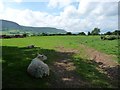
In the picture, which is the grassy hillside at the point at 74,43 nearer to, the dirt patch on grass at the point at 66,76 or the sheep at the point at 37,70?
the dirt patch on grass at the point at 66,76

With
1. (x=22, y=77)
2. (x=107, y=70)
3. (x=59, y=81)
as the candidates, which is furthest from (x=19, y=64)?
(x=107, y=70)

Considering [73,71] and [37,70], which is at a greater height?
[37,70]

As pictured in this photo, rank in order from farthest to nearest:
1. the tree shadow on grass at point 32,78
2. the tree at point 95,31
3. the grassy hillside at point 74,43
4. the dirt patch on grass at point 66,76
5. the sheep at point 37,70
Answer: the tree at point 95,31
the grassy hillside at point 74,43
the sheep at point 37,70
the dirt patch on grass at point 66,76
the tree shadow on grass at point 32,78

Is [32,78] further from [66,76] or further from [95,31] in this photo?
[95,31]

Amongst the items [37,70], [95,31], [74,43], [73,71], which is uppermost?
[95,31]

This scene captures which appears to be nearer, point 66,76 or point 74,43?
point 66,76

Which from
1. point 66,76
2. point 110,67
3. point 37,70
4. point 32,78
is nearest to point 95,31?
point 110,67

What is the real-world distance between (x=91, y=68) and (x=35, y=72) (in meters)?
4.77

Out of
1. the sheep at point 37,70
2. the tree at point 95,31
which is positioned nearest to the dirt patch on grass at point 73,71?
the sheep at point 37,70

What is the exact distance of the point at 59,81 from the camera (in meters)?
13.6

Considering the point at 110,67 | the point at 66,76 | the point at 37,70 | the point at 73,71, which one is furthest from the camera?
the point at 110,67

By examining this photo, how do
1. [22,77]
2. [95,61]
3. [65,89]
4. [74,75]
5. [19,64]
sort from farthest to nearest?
[95,61], [19,64], [74,75], [22,77], [65,89]

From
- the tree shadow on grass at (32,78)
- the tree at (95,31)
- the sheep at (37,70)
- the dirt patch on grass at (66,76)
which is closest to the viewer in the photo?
the tree shadow on grass at (32,78)

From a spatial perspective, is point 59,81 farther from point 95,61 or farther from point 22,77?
point 95,61
